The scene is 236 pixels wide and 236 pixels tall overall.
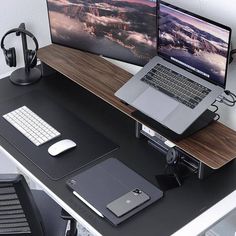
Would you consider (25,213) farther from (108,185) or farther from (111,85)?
(111,85)

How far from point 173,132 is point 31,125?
0.58 meters

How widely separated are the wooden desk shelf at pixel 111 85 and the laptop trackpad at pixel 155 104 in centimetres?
10

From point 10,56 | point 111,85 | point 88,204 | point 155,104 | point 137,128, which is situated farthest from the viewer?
point 10,56

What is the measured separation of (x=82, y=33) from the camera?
2.19 metres

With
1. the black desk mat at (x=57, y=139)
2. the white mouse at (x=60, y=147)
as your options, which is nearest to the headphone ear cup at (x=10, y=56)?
the black desk mat at (x=57, y=139)

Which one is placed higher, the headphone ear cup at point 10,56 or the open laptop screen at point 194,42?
the open laptop screen at point 194,42

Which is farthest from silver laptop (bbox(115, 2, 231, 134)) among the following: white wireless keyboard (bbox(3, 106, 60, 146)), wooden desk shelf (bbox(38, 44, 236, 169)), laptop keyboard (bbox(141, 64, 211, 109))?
white wireless keyboard (bbox(3, 106, 60, 146))

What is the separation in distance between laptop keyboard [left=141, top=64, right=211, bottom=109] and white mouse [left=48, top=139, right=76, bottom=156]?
36 centimetres

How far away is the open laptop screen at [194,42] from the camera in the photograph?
5.65 feet

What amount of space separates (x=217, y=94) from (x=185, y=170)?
0.31m

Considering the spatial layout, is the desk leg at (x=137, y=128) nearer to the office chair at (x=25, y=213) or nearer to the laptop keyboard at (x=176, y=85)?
the laptop keyboard at (x=176, y=85)

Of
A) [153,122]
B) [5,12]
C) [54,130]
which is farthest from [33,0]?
[153,122]

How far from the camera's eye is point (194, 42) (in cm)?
180

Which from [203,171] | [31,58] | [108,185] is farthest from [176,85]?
[31,58]
